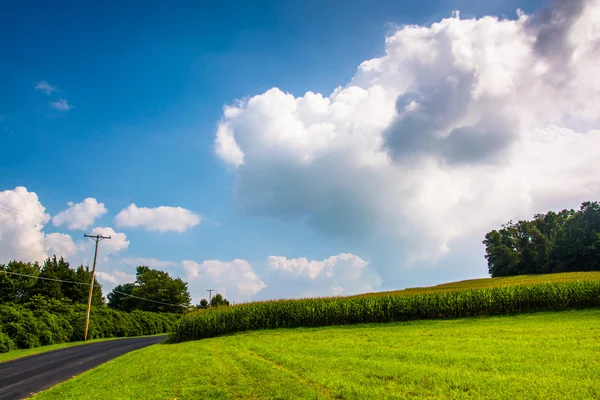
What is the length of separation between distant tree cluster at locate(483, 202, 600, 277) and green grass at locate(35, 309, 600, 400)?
52.0m

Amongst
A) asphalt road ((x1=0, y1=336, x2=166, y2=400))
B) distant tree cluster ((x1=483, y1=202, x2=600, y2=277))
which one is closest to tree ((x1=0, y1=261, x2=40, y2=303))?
asphalt road ((x1=0, y1=336, x2=166, y2=400))

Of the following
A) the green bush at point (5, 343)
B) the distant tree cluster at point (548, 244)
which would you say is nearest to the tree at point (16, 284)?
the green bush at point (5, 343)

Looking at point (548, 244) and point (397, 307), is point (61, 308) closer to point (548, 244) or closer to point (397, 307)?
point (397, 307)

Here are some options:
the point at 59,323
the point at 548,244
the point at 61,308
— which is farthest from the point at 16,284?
the point at 548,244

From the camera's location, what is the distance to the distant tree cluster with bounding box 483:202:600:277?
191ft

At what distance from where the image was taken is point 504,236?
85.0 meters

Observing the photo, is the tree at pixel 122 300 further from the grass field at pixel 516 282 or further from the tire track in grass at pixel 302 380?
the tire track in grass at pixel 302 380

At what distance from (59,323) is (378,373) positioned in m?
37.8

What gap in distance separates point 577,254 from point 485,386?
6380cm

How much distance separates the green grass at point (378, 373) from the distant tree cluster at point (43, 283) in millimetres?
40693

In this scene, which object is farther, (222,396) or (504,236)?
(504,236)

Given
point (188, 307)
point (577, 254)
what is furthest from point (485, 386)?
point (188, 307)

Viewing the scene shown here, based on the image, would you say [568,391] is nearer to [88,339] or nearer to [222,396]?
[222,396]

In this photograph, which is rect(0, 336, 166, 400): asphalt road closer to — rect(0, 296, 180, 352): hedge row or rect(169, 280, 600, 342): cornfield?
rect(0, 296, 180, 352): hedge row
